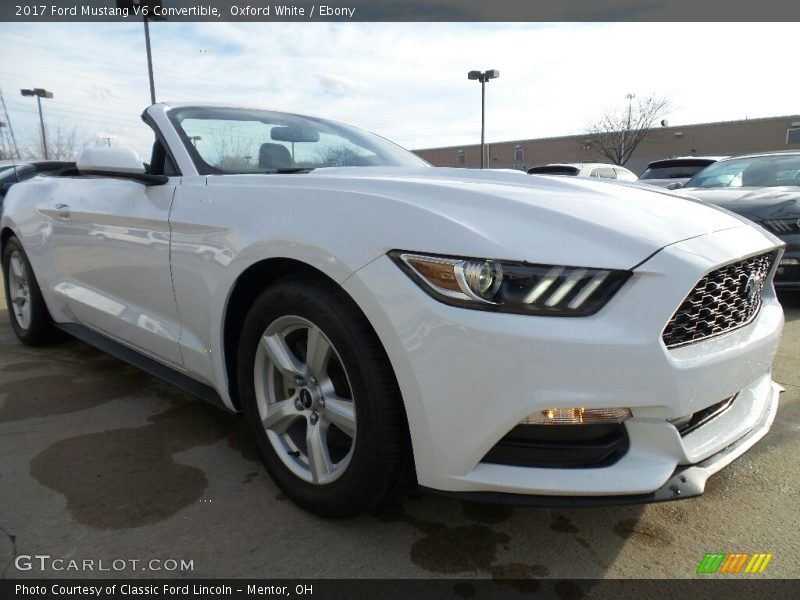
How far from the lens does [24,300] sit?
4.00 metres

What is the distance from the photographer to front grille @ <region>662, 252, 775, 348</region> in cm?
152

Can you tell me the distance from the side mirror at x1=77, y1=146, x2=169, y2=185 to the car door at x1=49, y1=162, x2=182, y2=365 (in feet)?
0.18

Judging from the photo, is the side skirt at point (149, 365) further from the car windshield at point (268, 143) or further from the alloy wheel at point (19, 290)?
the car windshield at point (268, 143)

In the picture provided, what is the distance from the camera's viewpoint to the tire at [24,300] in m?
3.79

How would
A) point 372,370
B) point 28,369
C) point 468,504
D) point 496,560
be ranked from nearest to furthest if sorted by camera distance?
point 372,370 < point 496,560 < point 468,504 < point 28,369

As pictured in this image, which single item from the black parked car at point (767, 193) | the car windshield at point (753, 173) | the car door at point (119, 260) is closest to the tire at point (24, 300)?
the car door at point (119, 260)

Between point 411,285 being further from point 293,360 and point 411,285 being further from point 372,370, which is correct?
point 293,360

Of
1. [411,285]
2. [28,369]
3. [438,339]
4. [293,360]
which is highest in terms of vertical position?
[411,285]

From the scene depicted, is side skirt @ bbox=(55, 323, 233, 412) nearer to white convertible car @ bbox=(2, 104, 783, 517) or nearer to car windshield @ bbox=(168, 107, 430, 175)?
white convertible car @ bbox=(2, 104, 783, 517)

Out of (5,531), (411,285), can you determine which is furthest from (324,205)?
(5,531)

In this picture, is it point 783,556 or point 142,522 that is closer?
point 783,556

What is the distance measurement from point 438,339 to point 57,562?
4.44ft

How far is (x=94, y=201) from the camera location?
2873 millimetres

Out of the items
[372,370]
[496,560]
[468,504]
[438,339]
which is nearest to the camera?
[438,339]
